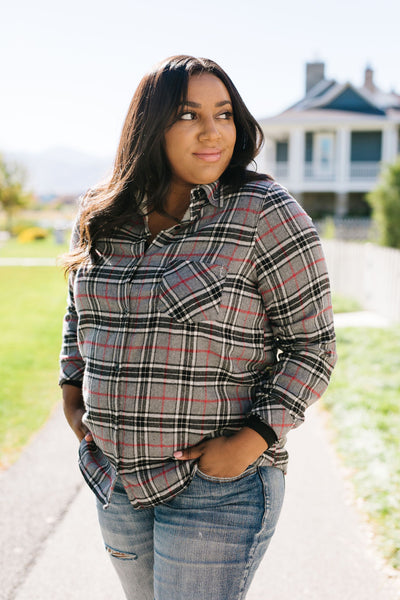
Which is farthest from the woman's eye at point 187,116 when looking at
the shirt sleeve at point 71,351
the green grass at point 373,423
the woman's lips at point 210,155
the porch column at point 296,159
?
the porch column at point 296,159

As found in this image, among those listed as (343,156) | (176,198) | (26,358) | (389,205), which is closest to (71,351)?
(176,198)

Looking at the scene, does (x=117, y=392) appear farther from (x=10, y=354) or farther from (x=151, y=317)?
(x=10, y=354)

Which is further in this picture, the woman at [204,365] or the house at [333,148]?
the house at [333,148]

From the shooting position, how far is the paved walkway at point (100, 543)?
2840 millimetres

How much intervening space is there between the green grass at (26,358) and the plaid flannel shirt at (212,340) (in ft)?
9.63

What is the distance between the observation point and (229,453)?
1.66 meters

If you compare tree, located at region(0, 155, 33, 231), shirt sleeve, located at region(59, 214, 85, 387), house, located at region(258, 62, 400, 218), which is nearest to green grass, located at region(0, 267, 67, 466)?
shirt sleeve, located at region(59, 214, 85, 387)

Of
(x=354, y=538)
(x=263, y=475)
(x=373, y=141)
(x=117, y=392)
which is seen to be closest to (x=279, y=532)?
(x=354, y=538)

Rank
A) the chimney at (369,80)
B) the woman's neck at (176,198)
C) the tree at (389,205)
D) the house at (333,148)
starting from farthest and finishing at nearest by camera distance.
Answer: the chimney at (369,80) < the house at (333,148) < the tree at (389,205) < the woman's neck at (176,198)

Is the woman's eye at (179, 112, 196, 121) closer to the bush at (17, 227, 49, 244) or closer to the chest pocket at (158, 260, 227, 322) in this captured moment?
the chest pocket at (158, 260, 227, 322)

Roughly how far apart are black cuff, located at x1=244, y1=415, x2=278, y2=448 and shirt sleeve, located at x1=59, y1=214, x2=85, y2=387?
0.74m

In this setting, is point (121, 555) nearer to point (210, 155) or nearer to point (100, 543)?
point (210, 155)

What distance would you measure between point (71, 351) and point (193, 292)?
71 centimetres

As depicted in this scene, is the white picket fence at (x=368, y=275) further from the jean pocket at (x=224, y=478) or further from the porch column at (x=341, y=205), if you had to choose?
the porch column at (x=341, y=205)
